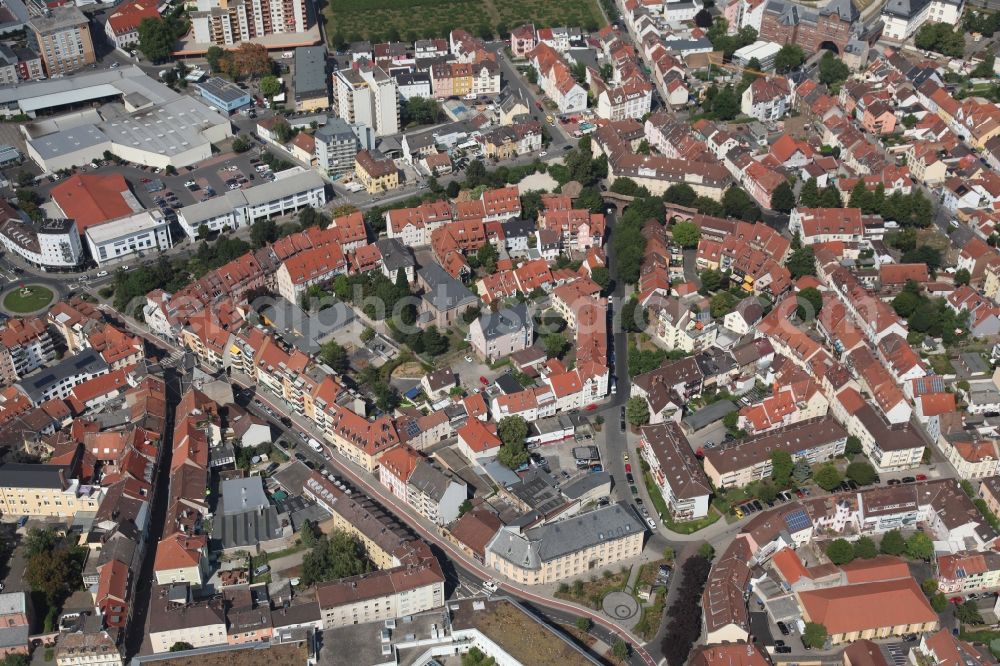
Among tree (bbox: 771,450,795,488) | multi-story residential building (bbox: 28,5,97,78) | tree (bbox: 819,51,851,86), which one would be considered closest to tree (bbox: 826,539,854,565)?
tree (bbox: 771,450,795,488)

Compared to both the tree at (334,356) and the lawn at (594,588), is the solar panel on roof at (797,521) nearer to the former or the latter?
the lawn at (594,588)

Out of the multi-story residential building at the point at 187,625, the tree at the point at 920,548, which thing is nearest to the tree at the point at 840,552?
the tree at the point at 920,548

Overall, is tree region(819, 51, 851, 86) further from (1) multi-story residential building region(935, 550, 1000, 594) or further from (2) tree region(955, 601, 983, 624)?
(2) tree region(955, 601, 983, 624)

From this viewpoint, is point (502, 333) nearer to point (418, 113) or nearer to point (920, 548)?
point (920, 548)

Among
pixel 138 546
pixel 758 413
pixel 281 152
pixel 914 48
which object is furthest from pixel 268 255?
pixel 914 48

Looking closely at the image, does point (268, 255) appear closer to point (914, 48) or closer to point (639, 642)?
point (639, 642)

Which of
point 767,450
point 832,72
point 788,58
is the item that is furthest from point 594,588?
point 788,58

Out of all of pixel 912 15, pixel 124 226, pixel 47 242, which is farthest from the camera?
pixel 912 15
